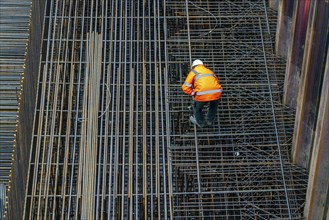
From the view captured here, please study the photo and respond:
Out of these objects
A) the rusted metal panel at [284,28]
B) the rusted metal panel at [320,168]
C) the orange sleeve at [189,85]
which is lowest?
the rusted metal panel at [320,168]

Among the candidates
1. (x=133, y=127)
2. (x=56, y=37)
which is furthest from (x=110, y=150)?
(x=56, y=37)

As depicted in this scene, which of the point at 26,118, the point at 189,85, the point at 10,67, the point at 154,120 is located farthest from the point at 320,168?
the point at 10,67

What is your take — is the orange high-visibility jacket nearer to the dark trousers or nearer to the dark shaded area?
the dark trousers

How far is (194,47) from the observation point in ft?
84.1

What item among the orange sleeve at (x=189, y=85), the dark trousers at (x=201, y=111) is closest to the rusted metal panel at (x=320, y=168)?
the dark trousers at (x=201, y=111)

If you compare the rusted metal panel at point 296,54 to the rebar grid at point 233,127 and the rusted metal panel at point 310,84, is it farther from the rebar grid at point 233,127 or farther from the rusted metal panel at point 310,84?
the rusted metal panel at point 310,84

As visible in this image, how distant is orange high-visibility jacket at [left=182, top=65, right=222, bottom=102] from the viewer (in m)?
22.3

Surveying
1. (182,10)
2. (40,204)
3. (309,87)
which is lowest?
(40,204)

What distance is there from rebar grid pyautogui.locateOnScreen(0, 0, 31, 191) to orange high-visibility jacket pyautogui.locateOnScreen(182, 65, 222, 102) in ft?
17.4

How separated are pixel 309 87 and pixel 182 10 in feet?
19.9

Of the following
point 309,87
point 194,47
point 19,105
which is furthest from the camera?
point 194,47

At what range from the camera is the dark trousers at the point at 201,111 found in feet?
75.2

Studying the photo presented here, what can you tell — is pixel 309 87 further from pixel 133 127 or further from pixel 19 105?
pixel 19 105

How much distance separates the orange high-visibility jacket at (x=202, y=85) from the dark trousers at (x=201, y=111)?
38cm
